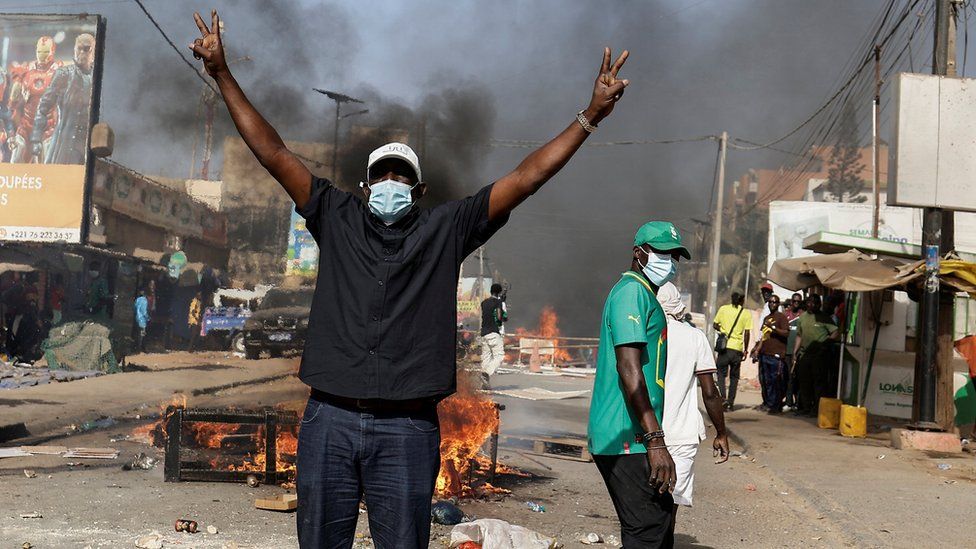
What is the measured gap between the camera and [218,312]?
93.6 feet

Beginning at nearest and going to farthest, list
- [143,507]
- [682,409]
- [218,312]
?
[682,409] < [143,507] < [218,312]

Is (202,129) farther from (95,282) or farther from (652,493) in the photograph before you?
(652,493)

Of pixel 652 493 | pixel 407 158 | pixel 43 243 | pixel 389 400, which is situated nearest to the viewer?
pixel 389 400

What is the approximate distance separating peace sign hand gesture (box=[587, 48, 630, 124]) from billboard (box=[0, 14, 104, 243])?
74.9ft

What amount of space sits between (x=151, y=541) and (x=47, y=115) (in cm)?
2215

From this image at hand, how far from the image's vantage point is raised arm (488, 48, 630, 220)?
295cm

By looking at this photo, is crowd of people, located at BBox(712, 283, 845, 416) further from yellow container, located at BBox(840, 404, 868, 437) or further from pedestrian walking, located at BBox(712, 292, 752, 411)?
yellow container, located at BBox(840, 404, 868, 437)

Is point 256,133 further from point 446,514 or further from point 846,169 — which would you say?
point 846,169

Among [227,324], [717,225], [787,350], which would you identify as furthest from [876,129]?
[227,324]

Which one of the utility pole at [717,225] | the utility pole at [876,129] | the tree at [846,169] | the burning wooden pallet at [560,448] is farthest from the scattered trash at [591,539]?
the tree at [846,169]

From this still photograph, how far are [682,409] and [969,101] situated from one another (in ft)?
27.2

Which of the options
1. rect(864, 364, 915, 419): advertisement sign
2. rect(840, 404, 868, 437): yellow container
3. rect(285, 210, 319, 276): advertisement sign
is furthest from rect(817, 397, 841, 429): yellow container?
rect(285, 210, 319, 276): advertisement sign

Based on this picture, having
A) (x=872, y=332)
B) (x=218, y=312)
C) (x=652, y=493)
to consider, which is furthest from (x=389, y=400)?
(x=218, y=312)

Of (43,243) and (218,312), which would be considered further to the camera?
(218,312)
